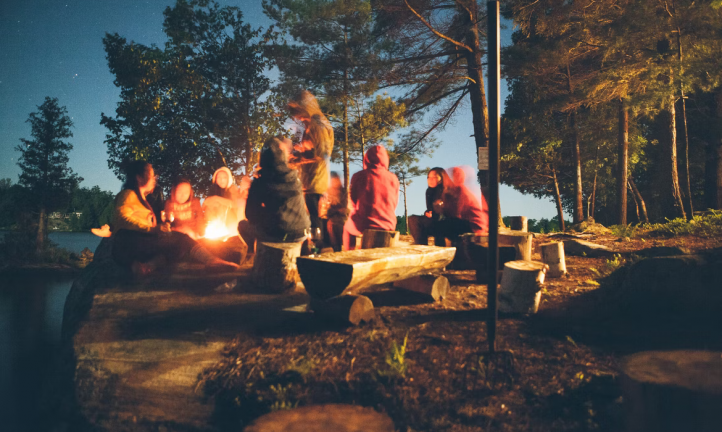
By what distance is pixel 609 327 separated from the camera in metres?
3.54

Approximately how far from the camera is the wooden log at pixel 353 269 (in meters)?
3.57

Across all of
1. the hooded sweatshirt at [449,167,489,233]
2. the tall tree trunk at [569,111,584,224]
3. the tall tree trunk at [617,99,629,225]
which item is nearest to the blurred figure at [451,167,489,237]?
the hooded sweatshirt at [449,167,489,233]

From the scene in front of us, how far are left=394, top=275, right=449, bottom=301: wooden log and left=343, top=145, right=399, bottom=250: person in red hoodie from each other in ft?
5.62

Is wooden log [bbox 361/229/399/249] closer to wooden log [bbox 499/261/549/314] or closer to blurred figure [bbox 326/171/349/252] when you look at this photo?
blurred figure [bbox 326/171/349/252]

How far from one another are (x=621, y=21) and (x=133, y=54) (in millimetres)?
14130

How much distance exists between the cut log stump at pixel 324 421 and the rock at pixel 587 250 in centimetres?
669

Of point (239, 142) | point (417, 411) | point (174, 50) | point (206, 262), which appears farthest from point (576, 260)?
point (174, 50)

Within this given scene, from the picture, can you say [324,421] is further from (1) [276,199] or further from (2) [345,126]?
(2) [345,126]

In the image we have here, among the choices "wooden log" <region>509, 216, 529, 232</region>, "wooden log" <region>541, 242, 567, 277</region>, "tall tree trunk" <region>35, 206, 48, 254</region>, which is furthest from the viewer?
"tall tree trunk" <region>35, 206, 48, 254</region>

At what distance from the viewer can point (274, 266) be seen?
4719 mm

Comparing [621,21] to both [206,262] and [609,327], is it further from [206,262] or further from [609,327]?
[206,262]

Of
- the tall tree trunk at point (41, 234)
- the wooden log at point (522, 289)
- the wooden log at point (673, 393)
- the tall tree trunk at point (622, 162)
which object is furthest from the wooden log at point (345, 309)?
the tall tree trunk at point (41, 234)

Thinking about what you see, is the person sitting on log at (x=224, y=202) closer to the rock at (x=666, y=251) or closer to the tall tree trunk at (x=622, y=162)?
the rock at (x=666, y=251)

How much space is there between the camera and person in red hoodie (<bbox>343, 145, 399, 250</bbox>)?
609cm
